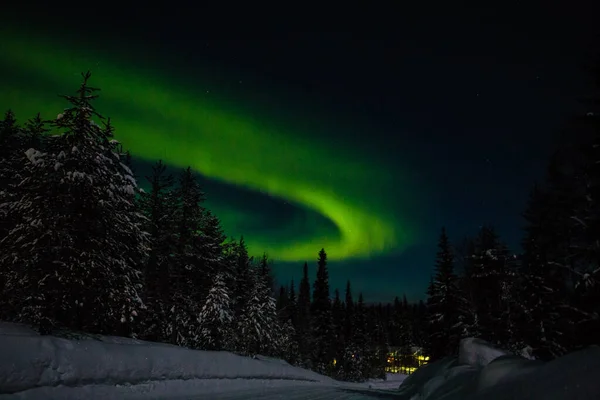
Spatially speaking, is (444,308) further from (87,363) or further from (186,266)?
(87,363)

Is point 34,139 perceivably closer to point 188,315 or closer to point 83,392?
point 188,315

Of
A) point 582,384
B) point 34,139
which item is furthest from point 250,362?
point 34,139

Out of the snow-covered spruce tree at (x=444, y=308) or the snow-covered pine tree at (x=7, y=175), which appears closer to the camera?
the snow-covered pine tree at (x=7, y=175)

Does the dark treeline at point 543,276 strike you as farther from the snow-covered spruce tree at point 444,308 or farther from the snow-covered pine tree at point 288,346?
the snow-covered pine tree at point 288,346

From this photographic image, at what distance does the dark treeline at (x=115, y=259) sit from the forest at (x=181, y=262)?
0.08 meters

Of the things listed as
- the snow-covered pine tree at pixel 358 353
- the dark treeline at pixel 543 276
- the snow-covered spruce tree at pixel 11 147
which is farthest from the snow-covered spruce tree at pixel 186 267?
the snow-covered pine tree at pixel 358 353

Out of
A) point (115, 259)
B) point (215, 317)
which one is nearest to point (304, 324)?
point (215, 317)

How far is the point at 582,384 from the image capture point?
4.61 meters

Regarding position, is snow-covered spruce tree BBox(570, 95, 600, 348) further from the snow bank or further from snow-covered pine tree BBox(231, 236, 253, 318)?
snow-covered pine tree BBox(231, 236, 253, 318)

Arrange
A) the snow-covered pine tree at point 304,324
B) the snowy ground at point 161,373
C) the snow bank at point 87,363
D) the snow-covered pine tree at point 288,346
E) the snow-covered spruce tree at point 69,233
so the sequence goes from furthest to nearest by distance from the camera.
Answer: the snow-covered pine tree at point 304,324 → the snow-covered pine tree at point 288,346 → the snow-covered spruce tree at point 69,233 → the snow bank at point 87,363 → the snowy ground at point 161,373

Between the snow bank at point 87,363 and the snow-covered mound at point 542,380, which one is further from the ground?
the snow-covered mound at point 542,380

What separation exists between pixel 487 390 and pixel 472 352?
386 inches

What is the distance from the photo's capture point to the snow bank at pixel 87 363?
804cm

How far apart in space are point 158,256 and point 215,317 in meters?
7.26
